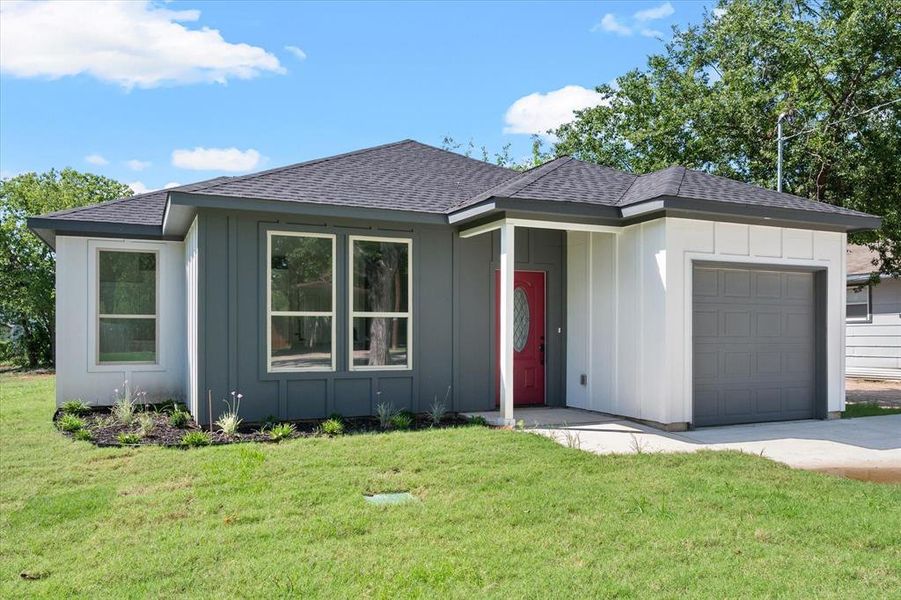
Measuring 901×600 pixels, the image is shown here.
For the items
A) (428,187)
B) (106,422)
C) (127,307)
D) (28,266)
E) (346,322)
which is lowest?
(106,422)

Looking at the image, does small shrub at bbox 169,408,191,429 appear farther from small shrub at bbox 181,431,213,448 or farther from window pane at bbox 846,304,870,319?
window pane at bbox 846,304,870,319

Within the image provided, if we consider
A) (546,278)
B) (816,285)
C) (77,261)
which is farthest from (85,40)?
(816,285)

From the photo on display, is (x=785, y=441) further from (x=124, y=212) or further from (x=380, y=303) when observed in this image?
(x=124, y=212)

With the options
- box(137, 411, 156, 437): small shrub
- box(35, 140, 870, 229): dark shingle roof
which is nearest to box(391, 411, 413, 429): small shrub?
box(35, 140, 870, 229): dark shingle roof

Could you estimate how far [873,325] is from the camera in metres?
18.0

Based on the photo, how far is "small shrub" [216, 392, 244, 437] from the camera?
7.76 metres

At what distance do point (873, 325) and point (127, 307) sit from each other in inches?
703

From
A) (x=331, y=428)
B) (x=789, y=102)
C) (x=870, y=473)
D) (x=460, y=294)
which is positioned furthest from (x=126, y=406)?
(x=789, y=102)

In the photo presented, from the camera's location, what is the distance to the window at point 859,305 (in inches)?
714

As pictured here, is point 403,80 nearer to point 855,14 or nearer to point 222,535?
point 855,14

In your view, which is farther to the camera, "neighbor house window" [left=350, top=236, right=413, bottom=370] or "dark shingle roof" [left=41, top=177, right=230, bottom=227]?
"dark shingle roof" [left=41, top=177, right=230, bottom=227]


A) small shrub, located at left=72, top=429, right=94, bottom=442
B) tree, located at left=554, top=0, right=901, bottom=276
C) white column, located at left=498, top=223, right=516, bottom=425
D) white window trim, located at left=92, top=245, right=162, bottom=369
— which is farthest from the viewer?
tree, located at left=554, top=0, right=901, bottom=276

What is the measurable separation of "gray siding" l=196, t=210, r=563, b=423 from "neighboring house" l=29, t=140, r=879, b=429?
0.07 ft

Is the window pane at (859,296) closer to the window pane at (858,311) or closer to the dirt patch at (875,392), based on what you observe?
the window pane at (858,311)
